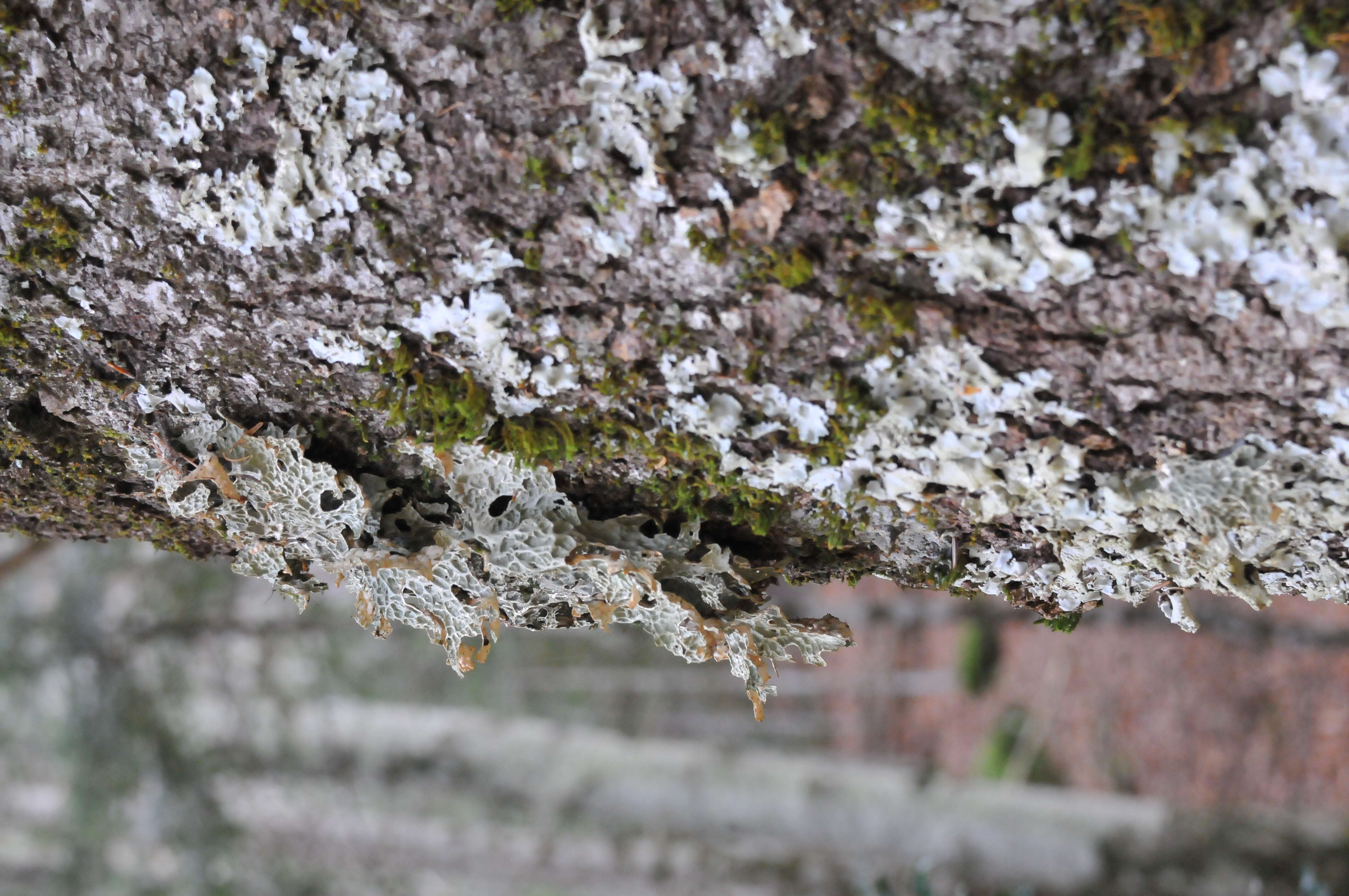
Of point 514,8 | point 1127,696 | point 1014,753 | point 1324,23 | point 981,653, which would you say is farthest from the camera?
point 981,653

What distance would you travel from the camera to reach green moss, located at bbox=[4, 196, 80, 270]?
668 mm

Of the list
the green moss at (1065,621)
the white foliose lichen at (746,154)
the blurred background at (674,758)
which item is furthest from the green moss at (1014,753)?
the white foliose lichen at (746,154)

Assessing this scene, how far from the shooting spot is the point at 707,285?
2.01ft

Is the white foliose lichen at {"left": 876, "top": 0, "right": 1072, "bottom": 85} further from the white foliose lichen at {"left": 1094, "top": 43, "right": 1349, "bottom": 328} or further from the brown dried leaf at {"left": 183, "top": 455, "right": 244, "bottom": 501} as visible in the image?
the brown dried leaf at {"left": 183, "top": 455, "right": 244, "bottom": 501}

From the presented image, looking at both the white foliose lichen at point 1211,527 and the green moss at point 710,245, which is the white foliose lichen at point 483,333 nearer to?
the green moss at point 710,245

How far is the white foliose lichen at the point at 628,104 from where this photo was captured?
548 mm

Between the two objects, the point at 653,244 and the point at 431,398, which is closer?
the point at 653,244

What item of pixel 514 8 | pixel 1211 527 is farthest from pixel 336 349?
pixel 1211 527

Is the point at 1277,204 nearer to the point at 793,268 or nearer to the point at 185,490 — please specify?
the point at 793,268

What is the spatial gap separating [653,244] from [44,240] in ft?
1.45

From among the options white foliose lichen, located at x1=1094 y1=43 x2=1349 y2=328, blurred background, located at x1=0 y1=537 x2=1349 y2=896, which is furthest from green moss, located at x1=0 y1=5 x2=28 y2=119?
blurred background, located at x1=0 y1=537 x2=1349 y2=896

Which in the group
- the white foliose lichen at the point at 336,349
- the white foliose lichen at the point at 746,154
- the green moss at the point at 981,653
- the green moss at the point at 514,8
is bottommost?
the green moss at the point at 981,653

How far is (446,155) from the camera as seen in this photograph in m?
0.60

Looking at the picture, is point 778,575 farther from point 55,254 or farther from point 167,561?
point 167,561
